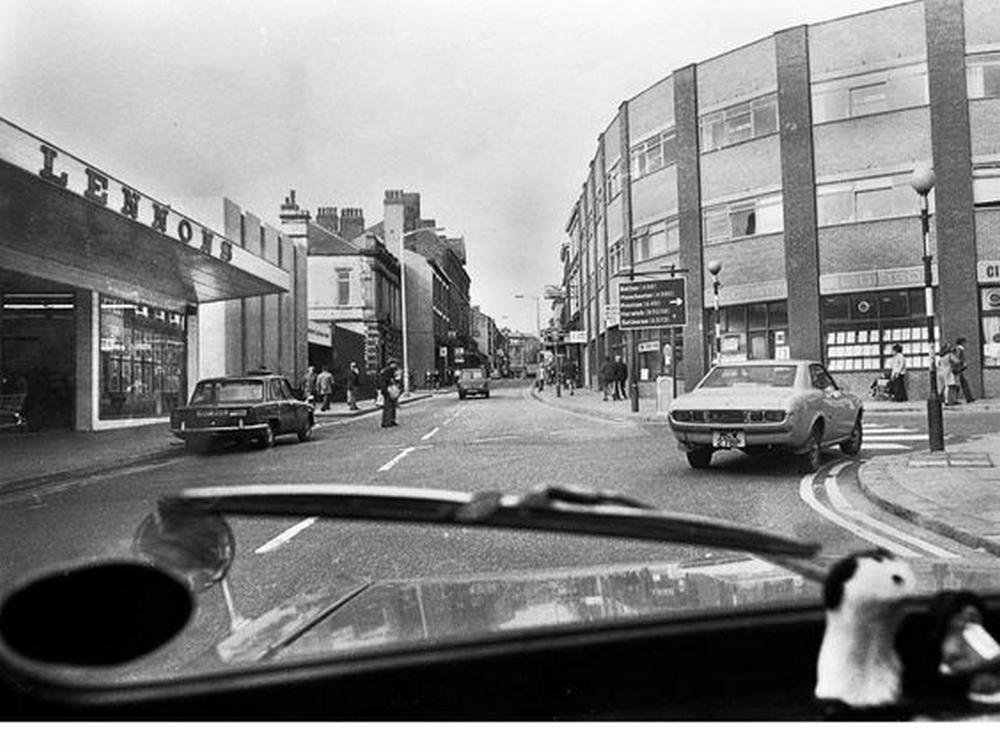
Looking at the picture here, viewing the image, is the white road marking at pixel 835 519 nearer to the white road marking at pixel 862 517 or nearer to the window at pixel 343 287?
the white road marking at pixel 862 517

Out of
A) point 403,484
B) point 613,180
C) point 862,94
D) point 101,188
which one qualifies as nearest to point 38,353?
point 101,188

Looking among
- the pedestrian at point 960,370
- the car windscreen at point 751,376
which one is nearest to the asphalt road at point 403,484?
the car windscreen at point 751,376

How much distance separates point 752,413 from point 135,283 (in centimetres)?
247

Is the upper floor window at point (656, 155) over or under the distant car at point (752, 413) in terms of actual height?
over

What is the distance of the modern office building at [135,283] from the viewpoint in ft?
7.06

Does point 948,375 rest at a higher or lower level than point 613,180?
lower

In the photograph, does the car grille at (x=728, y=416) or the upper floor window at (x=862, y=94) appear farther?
the upper floor window at (x=862, y=94)

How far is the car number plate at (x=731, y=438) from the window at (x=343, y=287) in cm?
151

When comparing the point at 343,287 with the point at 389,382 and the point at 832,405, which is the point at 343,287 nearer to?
the point at 389,382

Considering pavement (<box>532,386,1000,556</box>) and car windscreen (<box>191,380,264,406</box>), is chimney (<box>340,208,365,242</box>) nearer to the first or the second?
car windscreen (<box>191,380,264,406</box>)

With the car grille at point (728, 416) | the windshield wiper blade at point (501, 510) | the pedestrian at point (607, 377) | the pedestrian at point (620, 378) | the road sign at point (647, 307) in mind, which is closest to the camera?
the windshield wiper blade at point (501, 510)

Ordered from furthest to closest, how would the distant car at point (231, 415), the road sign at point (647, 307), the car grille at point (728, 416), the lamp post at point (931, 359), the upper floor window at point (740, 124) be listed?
1. the lamp post at point (931, 359)
2. the upper floor window at point (740, 124)
3. the car grille at point (728, 416)
4. the road sign at point (647, 307)
5. the distant car at point (231, 415)

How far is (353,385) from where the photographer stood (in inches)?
109

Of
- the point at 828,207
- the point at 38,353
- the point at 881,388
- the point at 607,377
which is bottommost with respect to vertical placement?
the point at 881,388
